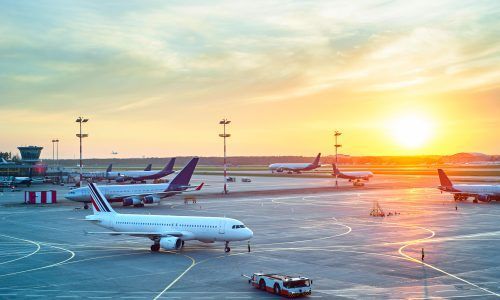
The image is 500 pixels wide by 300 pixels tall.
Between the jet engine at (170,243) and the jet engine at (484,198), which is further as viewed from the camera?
the jet engine at (484,198)

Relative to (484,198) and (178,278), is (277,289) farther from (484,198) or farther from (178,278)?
(484,198)

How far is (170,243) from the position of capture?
52.1 m

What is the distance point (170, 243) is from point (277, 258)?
11.0 m

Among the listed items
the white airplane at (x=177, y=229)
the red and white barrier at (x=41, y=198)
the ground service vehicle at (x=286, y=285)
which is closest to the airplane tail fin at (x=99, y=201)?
the white airplane at (x=177, y=229)

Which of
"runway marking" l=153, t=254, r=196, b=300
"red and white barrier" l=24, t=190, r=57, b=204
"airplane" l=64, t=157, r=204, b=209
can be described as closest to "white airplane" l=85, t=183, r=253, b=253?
"runway marking" l=153, t=254, r=196, b=300

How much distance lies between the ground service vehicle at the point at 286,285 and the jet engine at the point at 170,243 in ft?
54.6

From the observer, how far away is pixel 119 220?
56.4 m

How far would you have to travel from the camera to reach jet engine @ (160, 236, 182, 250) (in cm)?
5200

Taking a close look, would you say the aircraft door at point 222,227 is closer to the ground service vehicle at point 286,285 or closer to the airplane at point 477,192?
the ground service vehicle at point 286,285

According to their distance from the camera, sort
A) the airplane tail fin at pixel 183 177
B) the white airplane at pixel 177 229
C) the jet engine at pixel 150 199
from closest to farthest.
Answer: the white airplane at pixel 177 229, the jet engine at pixel 150 199, the airplane tail fin at pixel 183 177

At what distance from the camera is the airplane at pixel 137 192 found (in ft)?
327

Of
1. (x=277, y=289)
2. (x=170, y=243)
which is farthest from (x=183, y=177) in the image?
(x=277, y=289)

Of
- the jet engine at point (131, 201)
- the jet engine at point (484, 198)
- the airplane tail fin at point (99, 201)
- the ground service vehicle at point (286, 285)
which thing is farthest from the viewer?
the jet engine at point (484, 198)

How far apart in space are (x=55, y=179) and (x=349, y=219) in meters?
138
